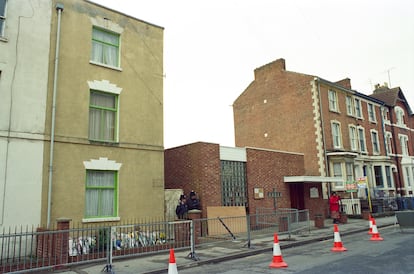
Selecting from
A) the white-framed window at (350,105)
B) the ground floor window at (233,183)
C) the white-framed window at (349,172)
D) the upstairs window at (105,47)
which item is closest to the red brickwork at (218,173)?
the ground floor window at (233,183)

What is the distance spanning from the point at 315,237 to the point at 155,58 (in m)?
10.8

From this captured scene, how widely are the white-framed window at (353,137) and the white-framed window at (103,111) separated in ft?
67.8

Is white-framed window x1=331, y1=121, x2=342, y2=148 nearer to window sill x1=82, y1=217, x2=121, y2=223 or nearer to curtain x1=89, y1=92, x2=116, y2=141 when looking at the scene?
curtain x1=89, y1=92, x2=116, y2=141

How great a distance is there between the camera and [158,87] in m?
15.5

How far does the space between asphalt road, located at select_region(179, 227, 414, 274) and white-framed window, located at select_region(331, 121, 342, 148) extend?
1387cm

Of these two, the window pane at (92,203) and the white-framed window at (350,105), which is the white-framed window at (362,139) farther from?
the window pane at (92,203)

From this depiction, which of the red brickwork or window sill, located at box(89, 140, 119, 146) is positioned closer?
window sill, located at box(89, 140, 119, 146)

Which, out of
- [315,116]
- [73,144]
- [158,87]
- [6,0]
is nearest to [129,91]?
[158,87]

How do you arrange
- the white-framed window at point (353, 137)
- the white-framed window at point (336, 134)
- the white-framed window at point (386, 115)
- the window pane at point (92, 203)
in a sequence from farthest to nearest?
the white-framed window at point (386, 115) → the white-framed window at point (353, 137) → the white-framed window at point (336, 134) → the window pane at point (92, 203)

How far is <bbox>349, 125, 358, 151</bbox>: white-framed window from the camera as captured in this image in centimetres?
2781

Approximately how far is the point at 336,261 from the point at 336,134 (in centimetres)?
1861

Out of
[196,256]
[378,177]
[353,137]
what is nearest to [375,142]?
[378,177]

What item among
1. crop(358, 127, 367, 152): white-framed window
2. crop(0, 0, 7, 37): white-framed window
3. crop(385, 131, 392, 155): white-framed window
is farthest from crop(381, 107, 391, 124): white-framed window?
crop(0, 0, 7, 37): white-framed window

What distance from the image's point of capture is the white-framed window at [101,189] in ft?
41.7
